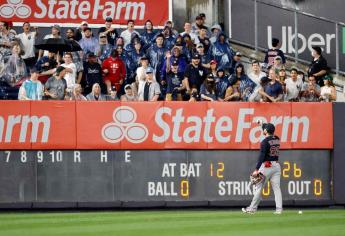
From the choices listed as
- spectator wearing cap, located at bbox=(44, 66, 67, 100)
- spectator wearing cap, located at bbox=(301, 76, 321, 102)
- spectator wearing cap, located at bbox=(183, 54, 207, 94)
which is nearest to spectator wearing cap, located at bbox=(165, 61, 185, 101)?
spectator wearing cap, located at bbox=(183, 54, 207, 94)

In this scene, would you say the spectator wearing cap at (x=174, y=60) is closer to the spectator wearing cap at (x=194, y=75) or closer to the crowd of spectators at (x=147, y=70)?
the crowd of spectators at (x=147, y=70)

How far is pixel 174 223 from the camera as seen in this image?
21.3m

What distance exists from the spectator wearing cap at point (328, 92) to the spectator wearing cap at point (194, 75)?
3.03 m

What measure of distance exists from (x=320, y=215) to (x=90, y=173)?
5614 millimetres

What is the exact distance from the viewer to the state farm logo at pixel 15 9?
3077cm

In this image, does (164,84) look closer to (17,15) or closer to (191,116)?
(191,116)

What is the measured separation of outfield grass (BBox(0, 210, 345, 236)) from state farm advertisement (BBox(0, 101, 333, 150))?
184 cm

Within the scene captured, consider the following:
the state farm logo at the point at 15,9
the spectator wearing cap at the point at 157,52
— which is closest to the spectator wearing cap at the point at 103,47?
the spectator wearing cap at the point at 157,52

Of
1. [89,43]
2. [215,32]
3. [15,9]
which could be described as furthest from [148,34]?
[15,9]

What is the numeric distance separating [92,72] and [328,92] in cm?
593

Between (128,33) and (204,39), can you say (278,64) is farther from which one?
(128,33)

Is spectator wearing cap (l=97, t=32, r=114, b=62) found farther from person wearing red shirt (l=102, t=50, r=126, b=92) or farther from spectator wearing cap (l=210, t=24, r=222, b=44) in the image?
spectator wearing cap (l=210, t=24, r=222, b=44)

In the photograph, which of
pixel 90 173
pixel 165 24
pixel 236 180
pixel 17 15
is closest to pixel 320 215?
pixel 236 180

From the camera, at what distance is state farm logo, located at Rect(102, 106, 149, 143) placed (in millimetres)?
26266
